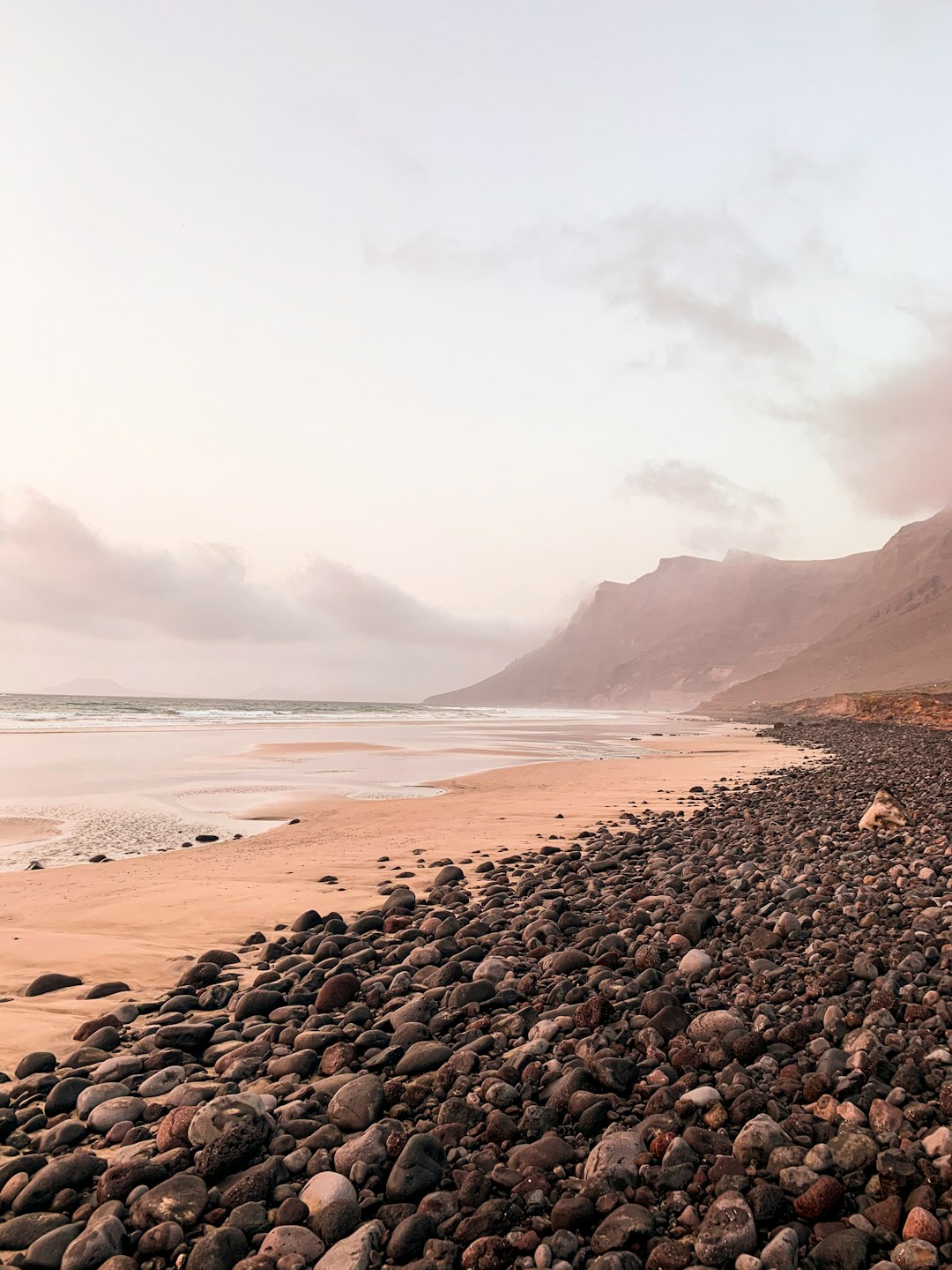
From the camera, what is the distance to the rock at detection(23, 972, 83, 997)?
5.79 m

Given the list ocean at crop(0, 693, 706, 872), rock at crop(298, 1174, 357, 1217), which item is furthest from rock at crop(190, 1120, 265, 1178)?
ocean at crop(0, 693, 706, 872)

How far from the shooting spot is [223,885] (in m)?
9.06

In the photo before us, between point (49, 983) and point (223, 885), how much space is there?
10.5 ft

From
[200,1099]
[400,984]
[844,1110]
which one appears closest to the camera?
[844,1110]

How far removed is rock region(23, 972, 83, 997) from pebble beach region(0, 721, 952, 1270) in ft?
0.12

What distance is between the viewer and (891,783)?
53.5 feet

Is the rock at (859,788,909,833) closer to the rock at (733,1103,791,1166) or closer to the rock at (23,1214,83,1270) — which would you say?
the rock at (733,1103,791,1166)

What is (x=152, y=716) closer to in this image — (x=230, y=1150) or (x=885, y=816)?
(x=885, y=816)

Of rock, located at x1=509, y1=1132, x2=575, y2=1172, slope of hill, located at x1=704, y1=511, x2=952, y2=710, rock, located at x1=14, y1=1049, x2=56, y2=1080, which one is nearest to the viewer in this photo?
rock, located at x1=509, y1=1132, x2=575, y2=1172

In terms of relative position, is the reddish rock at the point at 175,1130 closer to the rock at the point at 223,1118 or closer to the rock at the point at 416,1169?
the rock at the point at 223,1118

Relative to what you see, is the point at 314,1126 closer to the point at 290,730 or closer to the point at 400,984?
the point at 400,984

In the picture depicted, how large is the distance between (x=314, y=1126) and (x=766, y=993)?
10.3 ft

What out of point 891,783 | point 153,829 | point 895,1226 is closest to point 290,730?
point 153,829

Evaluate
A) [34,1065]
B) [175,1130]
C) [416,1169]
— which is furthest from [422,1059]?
[34,1065]
